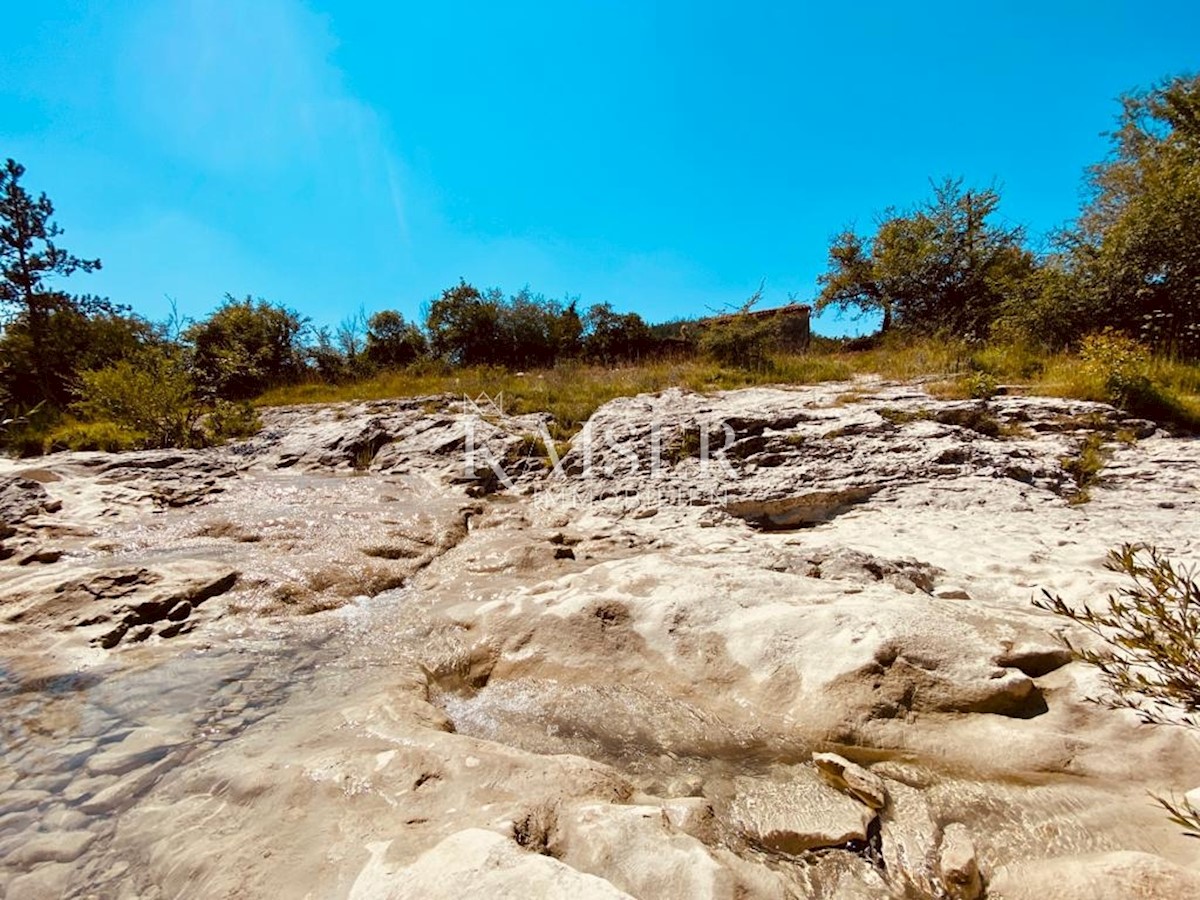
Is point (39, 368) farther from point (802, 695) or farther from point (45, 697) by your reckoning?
point (802, 695)

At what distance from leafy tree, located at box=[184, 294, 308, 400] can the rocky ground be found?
1011cm

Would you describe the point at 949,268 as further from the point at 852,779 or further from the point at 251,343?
the point at 251,343

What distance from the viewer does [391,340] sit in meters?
17.5

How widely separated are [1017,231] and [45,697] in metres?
19.0

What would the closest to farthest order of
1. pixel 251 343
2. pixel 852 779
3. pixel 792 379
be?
pixel 852 779 → pixel 792 379 → pixel 251 343

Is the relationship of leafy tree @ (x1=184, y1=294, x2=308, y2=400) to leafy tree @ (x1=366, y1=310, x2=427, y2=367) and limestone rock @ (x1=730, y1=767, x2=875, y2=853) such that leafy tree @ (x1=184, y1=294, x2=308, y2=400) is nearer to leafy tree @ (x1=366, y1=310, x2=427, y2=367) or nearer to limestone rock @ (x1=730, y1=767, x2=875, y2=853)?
leafy tree @ (x1=366, y1=310, x2=427, y2=367)

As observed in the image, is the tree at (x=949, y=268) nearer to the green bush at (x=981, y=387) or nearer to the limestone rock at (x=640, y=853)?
the green bush at (x=981, y=387)

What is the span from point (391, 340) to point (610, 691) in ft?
57.3

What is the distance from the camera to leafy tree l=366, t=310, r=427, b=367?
1734cm

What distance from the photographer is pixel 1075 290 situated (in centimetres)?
934

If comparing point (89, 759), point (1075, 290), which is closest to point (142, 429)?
point (89, 759)

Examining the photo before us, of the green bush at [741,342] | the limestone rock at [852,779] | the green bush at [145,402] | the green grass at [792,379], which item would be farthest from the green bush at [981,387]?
the green bush at [145,402]

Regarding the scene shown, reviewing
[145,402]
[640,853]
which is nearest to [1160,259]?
[640,853]

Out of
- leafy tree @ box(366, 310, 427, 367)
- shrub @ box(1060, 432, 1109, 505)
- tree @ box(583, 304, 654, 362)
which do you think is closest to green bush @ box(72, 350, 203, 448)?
leafy tree @ box(366, 310, 427, 367)
